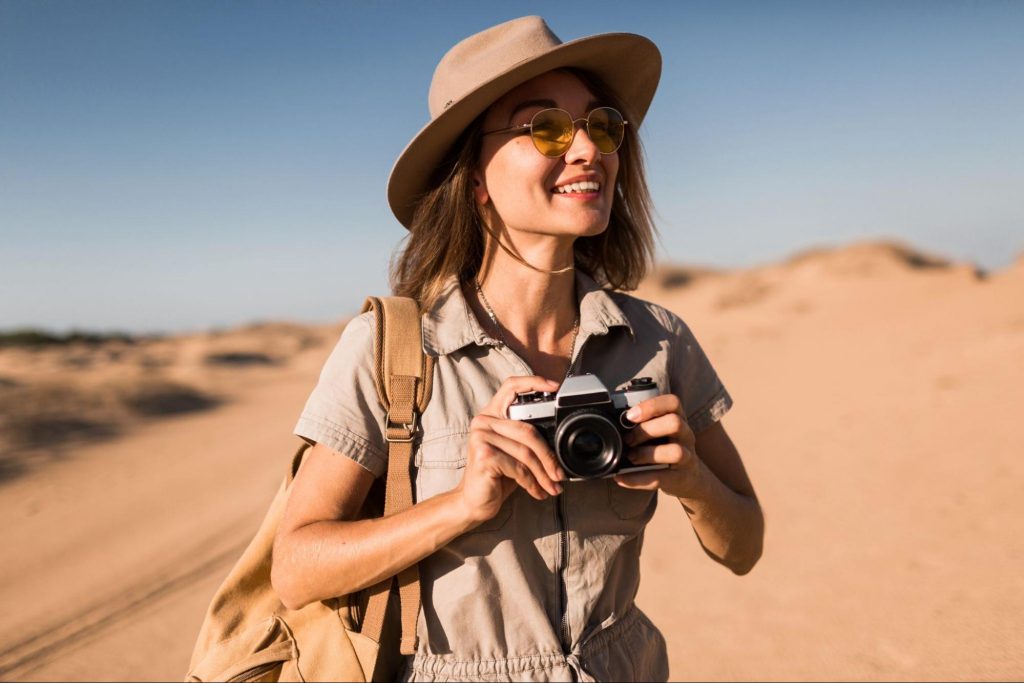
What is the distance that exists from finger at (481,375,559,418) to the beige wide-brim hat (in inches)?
29.4

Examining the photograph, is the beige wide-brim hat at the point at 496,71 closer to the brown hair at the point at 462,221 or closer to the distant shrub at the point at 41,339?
the brown hair at the point at 462,221

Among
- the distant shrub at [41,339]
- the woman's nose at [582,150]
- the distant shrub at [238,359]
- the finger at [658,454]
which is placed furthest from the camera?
the distant shrub at [238,359]

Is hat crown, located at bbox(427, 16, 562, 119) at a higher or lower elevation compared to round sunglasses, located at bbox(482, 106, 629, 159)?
higher

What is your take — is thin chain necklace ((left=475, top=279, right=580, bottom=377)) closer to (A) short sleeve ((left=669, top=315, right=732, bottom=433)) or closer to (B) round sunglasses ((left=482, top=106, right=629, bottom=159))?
(A) short sleeve ((left=669, top=315, right=732, bottom=433))

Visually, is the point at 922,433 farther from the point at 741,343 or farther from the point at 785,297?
the point at 785,297

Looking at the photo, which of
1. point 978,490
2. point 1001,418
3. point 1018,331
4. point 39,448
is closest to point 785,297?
point 1018,331

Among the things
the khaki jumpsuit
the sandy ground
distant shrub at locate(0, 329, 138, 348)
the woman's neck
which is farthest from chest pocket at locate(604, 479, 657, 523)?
distant shrub at locate(0, 329, 138, 348)

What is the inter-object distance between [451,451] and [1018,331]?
11.5 metres

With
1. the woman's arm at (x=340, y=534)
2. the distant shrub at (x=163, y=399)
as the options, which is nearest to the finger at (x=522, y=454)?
the woman's arm at (x=340, y=534)

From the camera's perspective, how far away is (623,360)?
6.83 ft

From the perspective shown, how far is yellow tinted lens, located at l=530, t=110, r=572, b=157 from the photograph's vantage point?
78.6 inches

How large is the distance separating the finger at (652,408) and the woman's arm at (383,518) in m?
0.18

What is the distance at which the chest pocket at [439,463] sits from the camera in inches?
71.6

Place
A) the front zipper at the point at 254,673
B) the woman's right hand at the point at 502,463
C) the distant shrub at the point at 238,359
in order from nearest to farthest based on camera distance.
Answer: the woman's right hand at the point at 502,463 → the front zipper at the point at 254,673 → the distant shrub at the point at 238,359
